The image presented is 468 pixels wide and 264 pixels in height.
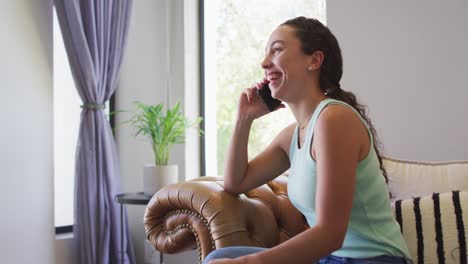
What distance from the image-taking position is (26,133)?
2.62 meters

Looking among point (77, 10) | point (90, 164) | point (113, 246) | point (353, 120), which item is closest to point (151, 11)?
point (77, 10)

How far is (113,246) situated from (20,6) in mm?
1446

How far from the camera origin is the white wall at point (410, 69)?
208cm

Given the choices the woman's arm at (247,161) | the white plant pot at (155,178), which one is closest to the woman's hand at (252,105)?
the woman's arm at (247,161)

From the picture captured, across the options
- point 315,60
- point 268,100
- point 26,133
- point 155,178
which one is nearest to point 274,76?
point 315,60

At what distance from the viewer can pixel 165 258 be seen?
3.20 m

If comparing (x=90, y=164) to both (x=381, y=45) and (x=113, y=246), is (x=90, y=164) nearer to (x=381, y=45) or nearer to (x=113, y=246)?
(x=113, y=246)

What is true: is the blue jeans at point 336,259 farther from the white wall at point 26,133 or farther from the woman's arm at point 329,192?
the white wall at point 26,133

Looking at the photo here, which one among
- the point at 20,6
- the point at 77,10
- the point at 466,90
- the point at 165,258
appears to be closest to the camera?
the point at 466,90

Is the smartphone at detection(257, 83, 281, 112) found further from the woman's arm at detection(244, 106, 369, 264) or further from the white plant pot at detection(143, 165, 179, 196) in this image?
the white plant pot at detection(143, 165, 179, 196)

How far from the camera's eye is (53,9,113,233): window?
10.1ft

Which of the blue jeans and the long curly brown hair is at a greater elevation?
the long curly brown hair

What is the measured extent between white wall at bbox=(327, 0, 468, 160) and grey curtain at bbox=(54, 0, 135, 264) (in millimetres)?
1391

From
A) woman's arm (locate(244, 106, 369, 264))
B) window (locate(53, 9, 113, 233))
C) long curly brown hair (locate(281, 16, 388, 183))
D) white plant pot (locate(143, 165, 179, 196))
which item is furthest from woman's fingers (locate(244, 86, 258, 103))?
window (locate(53, 9, 113, 233))
